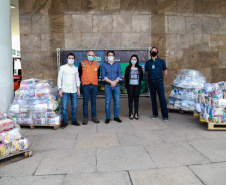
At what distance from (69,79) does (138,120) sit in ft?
7.33

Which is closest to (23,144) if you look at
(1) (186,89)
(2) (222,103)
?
(2) (222,103)

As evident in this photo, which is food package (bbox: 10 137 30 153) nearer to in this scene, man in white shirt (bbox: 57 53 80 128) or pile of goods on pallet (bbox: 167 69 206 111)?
man in white shirt (bbox: 57 53 80 128)

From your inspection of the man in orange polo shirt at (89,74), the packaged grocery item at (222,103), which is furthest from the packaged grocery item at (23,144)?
the packaged grocery item at (222,103)

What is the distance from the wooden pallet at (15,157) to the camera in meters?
3.39

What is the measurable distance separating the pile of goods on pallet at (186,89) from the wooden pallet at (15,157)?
184 inches

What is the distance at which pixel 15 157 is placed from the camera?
11.8 ft

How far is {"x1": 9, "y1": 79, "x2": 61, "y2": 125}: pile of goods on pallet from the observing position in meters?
5.15

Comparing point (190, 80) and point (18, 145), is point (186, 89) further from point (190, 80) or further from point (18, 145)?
point (18, 145)

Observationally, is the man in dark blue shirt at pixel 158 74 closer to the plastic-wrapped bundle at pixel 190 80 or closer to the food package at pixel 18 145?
the plastic-wrapped bundle at pixel 190 80

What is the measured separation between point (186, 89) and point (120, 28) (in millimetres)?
4625

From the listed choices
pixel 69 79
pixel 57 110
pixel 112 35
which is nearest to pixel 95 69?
pixel 69 79

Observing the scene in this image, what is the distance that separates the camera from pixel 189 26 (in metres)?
9.85

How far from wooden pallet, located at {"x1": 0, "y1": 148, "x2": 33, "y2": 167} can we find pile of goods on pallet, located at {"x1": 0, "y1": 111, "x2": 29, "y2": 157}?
5 cm

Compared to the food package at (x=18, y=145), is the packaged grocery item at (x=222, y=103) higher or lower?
higher
